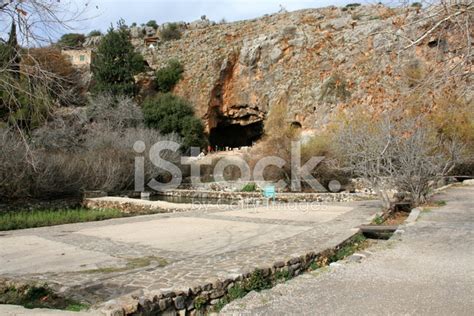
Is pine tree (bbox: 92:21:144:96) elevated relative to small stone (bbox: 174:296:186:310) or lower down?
elevated

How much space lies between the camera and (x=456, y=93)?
4.76 metres

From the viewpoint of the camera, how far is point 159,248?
8023 millimetres

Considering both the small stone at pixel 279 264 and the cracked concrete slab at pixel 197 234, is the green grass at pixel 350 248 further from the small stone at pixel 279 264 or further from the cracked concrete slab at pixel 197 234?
the small stone at pixel 279 264

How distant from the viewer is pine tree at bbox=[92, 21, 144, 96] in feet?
124

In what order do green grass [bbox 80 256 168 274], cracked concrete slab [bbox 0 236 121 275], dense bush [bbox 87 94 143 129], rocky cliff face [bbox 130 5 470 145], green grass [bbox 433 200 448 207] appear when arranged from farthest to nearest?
1. rocky cliff face [bbox 130 5 470 145]
2. dense bush [bbox 87 94 143 129]
3. green grass [bbox 433 200 448 207]
4. cracked concrete slab [bbox 0 236 121 275]
5. green grass [bbox 80 256 168 274]

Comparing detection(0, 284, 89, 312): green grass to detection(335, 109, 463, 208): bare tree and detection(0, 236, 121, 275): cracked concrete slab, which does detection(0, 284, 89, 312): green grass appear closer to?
detection(0, 236, 121, 275): cracked concrete slab

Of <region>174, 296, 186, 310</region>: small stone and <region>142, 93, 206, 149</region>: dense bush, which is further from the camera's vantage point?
<region>142, 93, 206, 149</region>: dense bush

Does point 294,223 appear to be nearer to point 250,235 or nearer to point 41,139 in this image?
point 250,235

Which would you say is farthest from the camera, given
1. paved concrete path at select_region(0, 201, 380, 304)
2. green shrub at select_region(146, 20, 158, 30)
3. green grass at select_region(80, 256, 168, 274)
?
green shrub at select_region(146, 20, 158, 30)

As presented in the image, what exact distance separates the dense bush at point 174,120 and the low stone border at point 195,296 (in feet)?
94.3

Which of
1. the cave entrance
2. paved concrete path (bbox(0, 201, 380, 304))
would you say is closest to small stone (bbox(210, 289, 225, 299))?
paved concrete path (bbox(0, 201, 380, 304))

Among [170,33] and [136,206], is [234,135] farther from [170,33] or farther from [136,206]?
[136,206]

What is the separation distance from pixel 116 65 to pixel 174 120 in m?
8.01

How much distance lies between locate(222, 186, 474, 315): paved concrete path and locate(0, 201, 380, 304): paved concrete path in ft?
3.41
